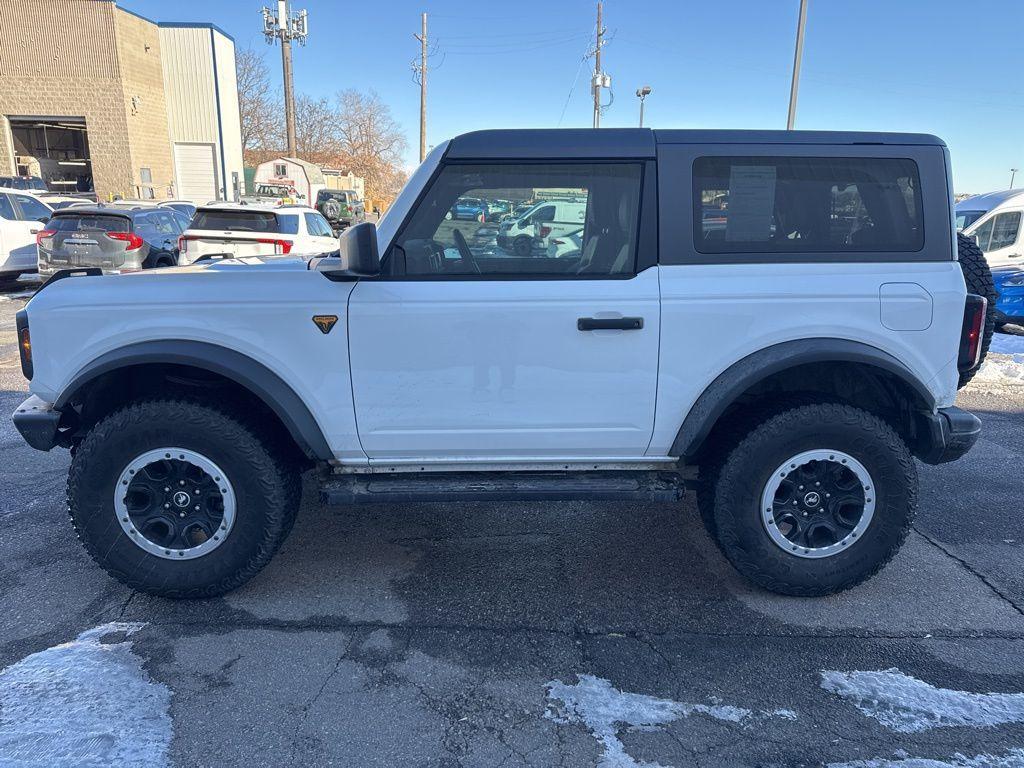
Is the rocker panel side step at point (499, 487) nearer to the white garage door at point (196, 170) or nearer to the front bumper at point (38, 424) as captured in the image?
the front bumper at point (38, 424)

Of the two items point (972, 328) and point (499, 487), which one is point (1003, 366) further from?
point (499, 487)

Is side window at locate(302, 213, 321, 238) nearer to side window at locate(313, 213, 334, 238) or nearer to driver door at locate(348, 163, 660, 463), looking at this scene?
side window at locate(313, 213, 334, 238)

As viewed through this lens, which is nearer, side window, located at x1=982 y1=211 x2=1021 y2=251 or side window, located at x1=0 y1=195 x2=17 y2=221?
side window, located at x1=982 y1=211 x2=1021 y2=251

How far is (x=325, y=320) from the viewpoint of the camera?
309 cm

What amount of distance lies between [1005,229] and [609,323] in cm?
1072

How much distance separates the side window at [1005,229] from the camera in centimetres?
1069

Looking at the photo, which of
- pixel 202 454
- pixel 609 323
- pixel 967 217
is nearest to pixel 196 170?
pixel 967 217

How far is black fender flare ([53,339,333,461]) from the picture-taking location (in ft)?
9.98

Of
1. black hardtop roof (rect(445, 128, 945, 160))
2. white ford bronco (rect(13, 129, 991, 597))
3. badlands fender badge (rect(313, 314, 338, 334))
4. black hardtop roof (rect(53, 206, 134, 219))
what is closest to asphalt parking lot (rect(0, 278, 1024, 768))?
white ford bronco (rect(13, 129, 991, 597))

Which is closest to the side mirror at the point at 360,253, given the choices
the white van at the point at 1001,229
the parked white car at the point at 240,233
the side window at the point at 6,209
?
the parked white car at the point at 240,233

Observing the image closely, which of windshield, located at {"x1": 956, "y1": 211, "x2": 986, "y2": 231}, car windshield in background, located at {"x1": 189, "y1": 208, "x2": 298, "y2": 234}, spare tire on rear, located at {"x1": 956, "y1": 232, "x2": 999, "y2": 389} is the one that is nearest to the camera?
spare tire on rear, located at {"x1": 956, "y1": 232, "x2": 999, "y2": 389}

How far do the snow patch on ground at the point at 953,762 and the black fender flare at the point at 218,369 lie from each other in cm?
240

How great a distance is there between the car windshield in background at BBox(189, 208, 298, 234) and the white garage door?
29253 millimetres

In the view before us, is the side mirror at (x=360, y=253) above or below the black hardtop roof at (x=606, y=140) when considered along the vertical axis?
below
